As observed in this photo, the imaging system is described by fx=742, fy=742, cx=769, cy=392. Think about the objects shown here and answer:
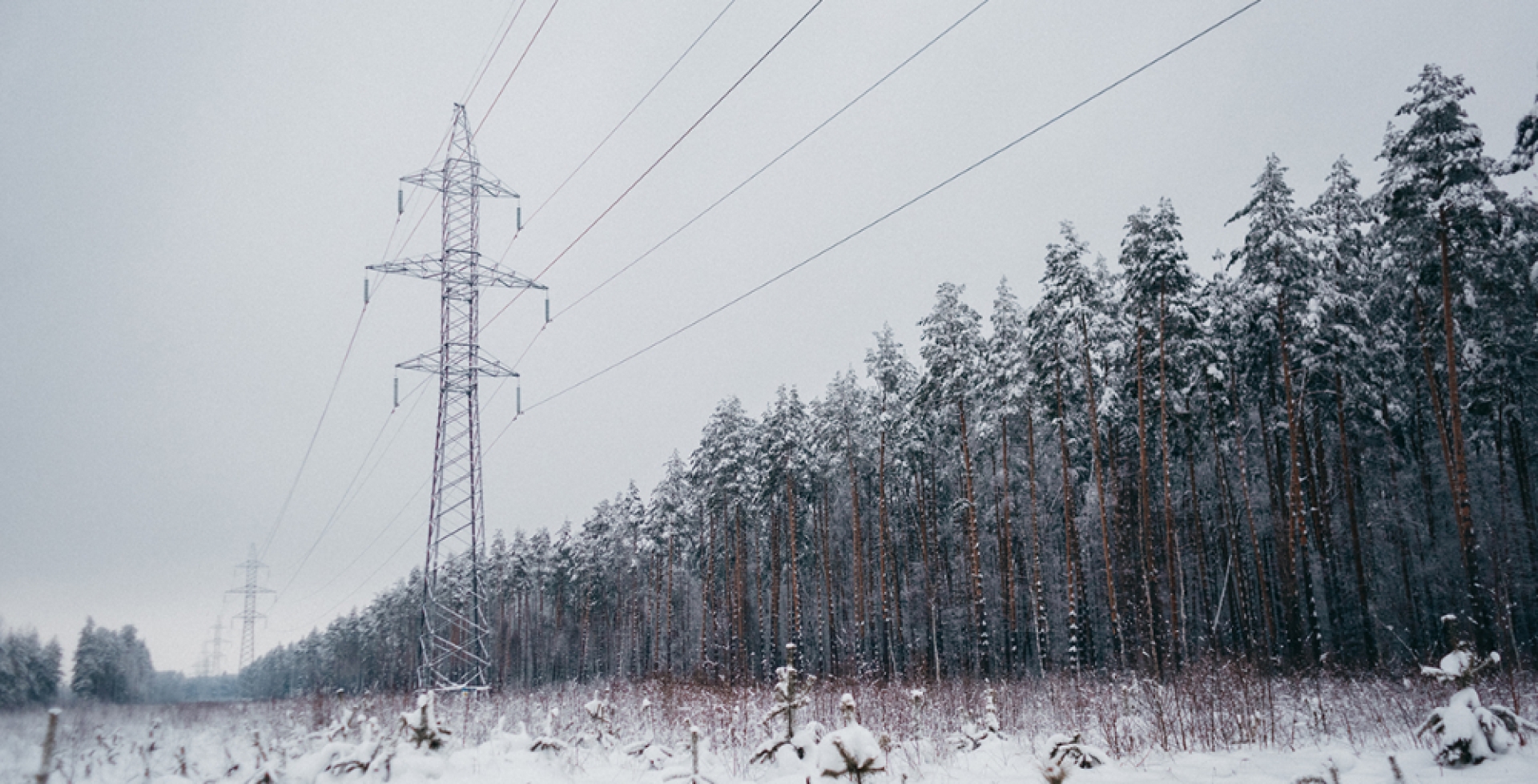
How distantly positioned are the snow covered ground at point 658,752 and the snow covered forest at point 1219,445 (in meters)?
3.11

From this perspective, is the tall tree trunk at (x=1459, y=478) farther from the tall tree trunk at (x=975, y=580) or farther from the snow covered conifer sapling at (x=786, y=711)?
the snow covered conifer sapling at (x=786, y=711)

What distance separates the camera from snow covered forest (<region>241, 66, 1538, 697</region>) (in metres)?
19.2

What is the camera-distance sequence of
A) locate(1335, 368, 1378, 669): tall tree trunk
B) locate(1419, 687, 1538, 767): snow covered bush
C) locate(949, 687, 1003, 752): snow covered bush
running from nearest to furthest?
locate(1419, 687, 1538, 767): snow covered bush → locate(949, 687, 1003, 752): snow covered bush → locate(1335, 368, 1378, 669): tall tree trunk

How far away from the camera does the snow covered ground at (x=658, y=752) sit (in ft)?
19.5

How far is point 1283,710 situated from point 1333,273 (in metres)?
16.2

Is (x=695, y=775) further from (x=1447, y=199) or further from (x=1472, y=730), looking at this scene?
(x=1447, y=199)

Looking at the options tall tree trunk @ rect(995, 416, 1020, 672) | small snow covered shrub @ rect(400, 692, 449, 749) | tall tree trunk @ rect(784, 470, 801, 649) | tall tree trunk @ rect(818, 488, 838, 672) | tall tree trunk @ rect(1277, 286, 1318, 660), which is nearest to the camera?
small snow covered shrub @ rect(400, 692, 449, 749)

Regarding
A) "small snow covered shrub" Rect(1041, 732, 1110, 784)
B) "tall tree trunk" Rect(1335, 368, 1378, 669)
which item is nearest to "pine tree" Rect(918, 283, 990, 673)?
"tall tree trunk" Rect(1335, 368, 1378, 669)

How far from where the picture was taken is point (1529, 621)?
2431cm

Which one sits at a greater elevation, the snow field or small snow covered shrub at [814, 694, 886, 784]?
small snow covered shrub at [814, 694, 886, 784]

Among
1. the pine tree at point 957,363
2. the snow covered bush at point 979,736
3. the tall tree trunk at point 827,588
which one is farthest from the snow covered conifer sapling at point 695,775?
the tall tree trunk at point 827,588

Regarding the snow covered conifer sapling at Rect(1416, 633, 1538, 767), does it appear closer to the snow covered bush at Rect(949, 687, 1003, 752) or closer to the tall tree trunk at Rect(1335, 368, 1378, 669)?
the snow covered bush at Rect(949, 687, 1003, 752)

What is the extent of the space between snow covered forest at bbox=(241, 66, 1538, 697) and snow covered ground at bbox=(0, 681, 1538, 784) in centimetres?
311

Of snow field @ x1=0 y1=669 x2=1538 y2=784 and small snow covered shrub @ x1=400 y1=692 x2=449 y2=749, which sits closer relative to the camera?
snow field @ x1=0 y1=669 x2=1538 y2=784
